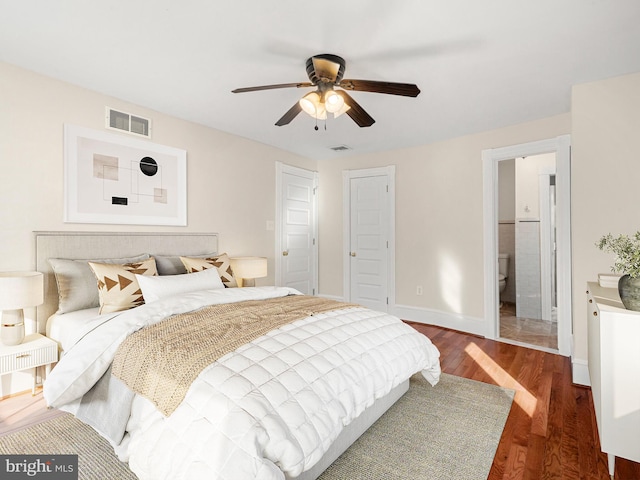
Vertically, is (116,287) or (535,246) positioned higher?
(535,246)

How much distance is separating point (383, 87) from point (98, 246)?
8.64ft

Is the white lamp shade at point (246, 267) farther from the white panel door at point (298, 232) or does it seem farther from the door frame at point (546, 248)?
the door frame at point (546, 248)

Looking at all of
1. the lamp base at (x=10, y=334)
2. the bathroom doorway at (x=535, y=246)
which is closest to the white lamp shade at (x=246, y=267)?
the lamp base at (x=10, y=334)

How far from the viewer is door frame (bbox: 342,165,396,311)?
4.74m

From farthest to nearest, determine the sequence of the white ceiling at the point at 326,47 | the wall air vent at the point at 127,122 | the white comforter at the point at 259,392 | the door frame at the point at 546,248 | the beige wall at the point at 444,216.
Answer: the door frame at the point at 546,248
the beige wall at the point at 444,216
the wall air vent at the point at 127,122
the white ceiling at the point at 326,47
the white comforter at the point at 259,392

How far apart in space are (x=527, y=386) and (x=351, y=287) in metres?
2.79

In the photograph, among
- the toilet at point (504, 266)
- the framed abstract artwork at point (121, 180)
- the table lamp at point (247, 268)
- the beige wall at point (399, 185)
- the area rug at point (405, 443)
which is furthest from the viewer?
the toilet at point (504, 266)

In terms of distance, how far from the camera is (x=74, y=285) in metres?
2.56

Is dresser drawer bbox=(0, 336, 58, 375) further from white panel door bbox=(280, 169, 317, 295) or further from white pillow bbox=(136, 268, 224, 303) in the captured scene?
white panel door bbox=(280, 169, 317, 295)

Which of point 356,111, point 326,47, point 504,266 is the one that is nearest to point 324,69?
point 326,47

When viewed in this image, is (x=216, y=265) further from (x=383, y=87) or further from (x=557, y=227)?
(x=557, y=227)

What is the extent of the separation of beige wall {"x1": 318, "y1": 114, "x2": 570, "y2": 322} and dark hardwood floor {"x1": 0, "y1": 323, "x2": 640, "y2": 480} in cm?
88

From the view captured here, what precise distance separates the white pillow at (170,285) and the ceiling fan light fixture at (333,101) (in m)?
1.69

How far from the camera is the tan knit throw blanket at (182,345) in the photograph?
4.72 feet
